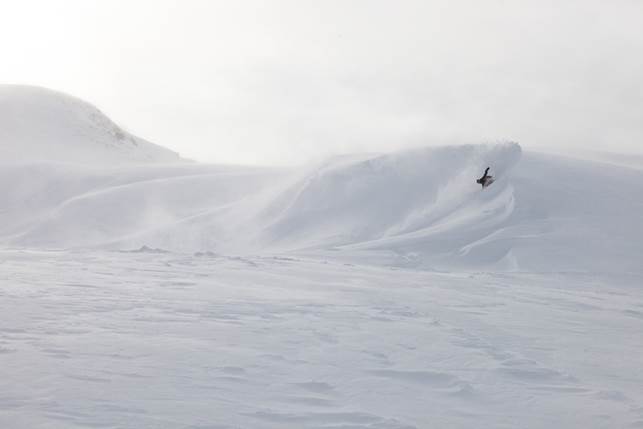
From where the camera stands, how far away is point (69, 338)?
4.25 metres

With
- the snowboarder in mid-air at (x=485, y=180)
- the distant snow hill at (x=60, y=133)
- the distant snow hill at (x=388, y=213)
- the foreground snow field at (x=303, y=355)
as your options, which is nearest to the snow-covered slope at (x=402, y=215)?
the distant snow hill at (x=388, y=213)

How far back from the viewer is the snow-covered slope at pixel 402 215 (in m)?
11.1

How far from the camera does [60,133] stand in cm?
3341

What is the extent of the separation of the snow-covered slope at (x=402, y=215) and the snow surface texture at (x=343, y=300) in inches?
1.8

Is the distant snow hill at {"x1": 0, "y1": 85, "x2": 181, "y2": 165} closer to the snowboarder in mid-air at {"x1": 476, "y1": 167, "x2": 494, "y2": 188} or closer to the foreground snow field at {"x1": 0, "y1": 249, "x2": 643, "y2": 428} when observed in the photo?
the snowboarder in mid-air at {"x1": 476, "y1": 167, "x2": 494, "y2": 188}

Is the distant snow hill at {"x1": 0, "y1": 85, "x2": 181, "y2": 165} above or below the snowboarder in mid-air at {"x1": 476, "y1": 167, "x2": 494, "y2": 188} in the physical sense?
above

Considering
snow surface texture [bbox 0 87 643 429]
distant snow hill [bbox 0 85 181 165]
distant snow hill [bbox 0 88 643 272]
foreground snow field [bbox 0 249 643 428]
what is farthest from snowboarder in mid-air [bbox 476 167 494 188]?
distant snow hill [bbox 0 85 181 165]

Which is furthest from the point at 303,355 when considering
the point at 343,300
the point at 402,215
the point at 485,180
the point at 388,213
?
the point at 485,180

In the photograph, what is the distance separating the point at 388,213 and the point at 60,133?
2476cm

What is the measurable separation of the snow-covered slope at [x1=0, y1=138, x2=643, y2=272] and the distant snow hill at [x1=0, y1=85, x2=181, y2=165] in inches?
411

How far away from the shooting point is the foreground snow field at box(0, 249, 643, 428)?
3125 mm

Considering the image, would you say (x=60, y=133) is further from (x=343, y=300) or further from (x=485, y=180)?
(x=343, y=300)

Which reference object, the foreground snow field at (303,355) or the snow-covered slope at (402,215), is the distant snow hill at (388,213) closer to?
the snow-covered slope at (402,215)

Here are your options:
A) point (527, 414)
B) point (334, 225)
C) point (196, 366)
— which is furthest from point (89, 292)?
point (334, 225)
